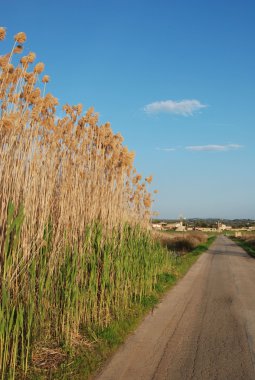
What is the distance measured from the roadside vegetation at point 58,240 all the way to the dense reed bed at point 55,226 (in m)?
0.01

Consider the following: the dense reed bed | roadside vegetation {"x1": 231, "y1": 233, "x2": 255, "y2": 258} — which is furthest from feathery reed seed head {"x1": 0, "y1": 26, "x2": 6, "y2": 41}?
roadside vegetation {"x1": 231, "y1": 233, "x2": 255, "y2": 258}

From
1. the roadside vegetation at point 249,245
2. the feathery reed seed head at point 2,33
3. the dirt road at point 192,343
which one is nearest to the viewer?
the feathery reed seed head at point 2,33

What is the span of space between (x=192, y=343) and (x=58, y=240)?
8.77ft

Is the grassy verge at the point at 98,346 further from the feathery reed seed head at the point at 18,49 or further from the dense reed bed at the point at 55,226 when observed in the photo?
the feathery reed seed head at the point at 18,49

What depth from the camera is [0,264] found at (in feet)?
12.9

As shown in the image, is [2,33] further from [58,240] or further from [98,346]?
[98,346]

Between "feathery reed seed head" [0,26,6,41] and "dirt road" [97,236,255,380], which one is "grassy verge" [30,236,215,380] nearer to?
"dirt road" [97,236,255,380]

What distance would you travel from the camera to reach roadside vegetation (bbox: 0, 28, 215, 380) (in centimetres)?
407

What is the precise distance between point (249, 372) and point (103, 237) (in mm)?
3413

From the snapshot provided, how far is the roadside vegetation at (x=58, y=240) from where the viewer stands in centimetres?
407

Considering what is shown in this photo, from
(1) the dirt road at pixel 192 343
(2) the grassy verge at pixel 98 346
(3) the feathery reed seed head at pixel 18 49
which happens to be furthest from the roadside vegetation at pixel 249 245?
(3) the feathery reed seed head at pixel 18 49

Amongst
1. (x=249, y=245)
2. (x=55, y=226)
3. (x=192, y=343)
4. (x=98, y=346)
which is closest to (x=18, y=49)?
(x=55, y=226)

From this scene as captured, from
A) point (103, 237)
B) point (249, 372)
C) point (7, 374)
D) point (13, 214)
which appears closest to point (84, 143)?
point (103, 237)

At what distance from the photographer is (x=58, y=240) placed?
5602 mm
